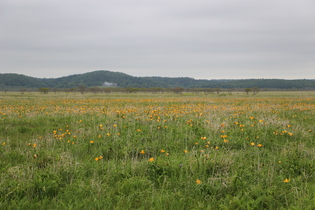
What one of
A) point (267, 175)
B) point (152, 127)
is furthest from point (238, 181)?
point (152, 127)

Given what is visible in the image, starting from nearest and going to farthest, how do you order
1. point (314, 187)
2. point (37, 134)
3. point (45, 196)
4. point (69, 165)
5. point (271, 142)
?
point (45, 196) → point (314, 187) → point (69, 165) → point (271, 142) → point (37, 134)

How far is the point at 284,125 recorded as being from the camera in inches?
320

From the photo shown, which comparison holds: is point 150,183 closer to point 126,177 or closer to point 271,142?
point 126,177

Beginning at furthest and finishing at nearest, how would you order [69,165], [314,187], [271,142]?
[271,142] < [69,165] < [314,187]

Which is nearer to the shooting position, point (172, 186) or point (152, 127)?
point (172, 186)

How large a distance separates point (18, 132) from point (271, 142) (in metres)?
8.71

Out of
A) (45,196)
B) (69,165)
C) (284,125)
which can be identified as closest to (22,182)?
(45,196)

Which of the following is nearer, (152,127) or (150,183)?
(150,183)

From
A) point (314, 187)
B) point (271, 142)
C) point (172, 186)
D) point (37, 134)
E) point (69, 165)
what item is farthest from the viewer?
point (37, 134)

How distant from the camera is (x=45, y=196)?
3312mm

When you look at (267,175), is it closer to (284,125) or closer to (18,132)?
(284,125)

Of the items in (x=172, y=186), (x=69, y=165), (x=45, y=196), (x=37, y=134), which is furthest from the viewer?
(x=37, y=134)

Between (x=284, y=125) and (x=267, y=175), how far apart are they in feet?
16.5

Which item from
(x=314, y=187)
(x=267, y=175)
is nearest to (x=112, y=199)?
(x=267, y=175)
